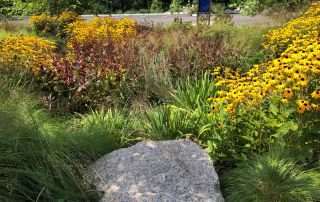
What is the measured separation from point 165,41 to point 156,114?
412 cm

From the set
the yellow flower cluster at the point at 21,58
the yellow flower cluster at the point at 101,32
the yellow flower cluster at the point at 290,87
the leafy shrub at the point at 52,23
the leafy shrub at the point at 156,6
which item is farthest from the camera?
the leafy shrub at the point at 156,6

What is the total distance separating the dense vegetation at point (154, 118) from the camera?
3.40 m

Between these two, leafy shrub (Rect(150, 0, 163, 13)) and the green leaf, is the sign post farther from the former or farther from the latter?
leafy shrub (Rect(150, 0, 163, 13))

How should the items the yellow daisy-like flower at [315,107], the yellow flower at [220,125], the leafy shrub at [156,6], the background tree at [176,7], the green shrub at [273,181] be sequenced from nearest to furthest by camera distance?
the green shrub at [273,181]
the yellow daisy-like flower at [315,107]
the yellow flower at [220,125]
the background tree at [176,7]
the leafy shrub at [156,6]

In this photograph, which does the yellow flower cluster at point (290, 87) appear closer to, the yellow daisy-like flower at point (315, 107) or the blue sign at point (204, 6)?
the yellow daisy-like flower at point (315, 107)

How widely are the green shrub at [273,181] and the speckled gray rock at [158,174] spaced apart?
7.7 inches

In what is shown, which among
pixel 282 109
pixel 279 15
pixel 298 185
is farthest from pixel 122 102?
pixel 279 15

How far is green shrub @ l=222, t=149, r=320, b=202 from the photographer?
3.22 metres

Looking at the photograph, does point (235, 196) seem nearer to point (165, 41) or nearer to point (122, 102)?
point (122, 102)

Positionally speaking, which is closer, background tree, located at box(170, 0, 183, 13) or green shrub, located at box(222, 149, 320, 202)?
green shrub, located at box(222, 149, 320, 202)

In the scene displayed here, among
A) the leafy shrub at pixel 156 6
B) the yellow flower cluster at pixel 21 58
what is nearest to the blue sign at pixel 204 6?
the yellow flower cluster at pixel 21 58

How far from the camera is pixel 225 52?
7.02 m

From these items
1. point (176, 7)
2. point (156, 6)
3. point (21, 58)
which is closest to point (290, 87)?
point (21, 58)

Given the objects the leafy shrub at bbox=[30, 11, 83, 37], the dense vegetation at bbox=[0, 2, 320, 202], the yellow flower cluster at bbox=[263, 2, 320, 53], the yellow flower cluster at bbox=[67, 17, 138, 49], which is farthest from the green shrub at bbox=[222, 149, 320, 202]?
the leafy shrub at bbox=[30, 11, 83, 37]
